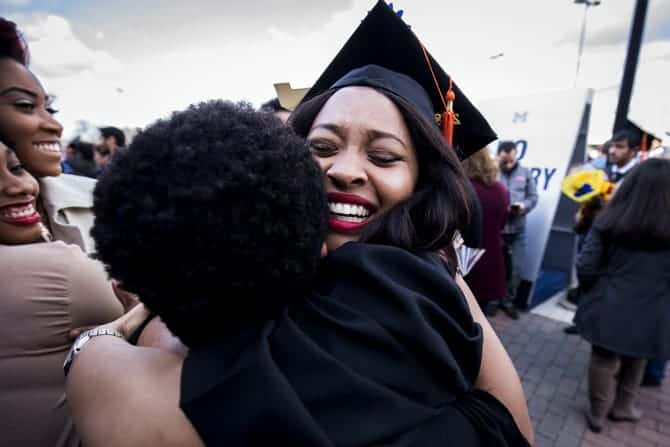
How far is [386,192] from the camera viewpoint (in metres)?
1.16

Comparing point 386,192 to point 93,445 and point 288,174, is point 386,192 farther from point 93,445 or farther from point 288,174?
point 93,445

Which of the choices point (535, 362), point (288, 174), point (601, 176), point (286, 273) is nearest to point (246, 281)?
point (286, 273)

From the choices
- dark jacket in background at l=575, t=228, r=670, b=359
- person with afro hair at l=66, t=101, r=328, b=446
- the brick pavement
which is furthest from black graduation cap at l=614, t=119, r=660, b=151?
person with afro hair at l=66, t=101, r=328, b=446

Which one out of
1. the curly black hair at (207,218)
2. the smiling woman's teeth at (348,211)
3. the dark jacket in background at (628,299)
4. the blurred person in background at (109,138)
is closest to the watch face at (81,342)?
the curly black hair at (207,218)

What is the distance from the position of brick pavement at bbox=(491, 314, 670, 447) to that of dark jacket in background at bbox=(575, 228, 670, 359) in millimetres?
745

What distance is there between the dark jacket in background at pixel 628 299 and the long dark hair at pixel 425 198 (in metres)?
2.50

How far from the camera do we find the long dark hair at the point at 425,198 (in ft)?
3.44

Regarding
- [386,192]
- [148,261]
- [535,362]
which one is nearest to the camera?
[148,261]

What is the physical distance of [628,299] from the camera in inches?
116

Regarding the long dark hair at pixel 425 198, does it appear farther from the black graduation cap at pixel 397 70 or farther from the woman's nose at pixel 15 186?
the woman's nose at pixel 15 186

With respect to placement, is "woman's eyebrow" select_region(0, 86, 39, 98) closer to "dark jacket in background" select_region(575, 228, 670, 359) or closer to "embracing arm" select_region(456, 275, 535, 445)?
"embracing arm" select_region(456, 275, 535, 445)

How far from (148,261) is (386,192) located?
2.39ft

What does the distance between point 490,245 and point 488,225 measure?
0.77 ft

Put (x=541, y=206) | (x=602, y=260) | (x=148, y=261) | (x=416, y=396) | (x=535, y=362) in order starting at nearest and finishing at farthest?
(x=148, y=261) < (x=416, y=396) < (x=602, y=260) < (x=535, y=362) < (x=541, y=206)
